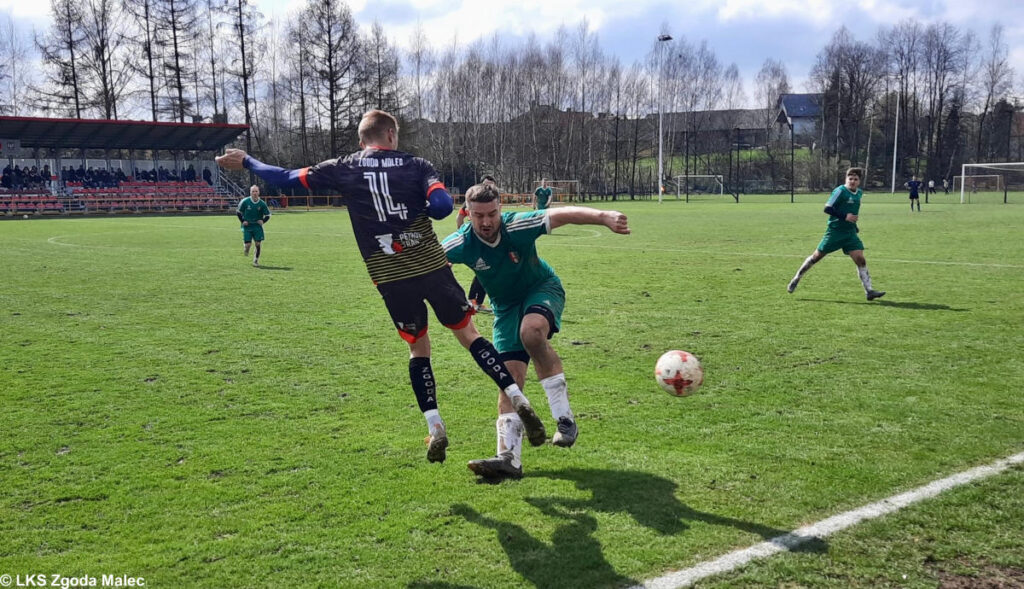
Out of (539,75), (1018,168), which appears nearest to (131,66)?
(539,75)

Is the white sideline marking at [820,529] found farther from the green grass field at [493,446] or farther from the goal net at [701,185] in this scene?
the goal net at [701,185]

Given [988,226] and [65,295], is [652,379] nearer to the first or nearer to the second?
[65,295]

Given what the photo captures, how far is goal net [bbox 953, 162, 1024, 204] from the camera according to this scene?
153 ft

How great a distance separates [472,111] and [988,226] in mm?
55674

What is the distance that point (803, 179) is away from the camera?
3135 inches

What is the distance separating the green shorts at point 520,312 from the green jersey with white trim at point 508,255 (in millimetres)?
58

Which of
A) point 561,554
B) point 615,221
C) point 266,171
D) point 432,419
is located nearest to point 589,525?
point 561,554

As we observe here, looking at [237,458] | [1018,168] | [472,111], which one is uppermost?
[472,111]

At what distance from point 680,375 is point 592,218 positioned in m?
1.49

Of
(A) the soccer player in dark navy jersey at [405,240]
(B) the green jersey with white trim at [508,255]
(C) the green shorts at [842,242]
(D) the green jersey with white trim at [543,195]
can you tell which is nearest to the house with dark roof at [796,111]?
(D) the green jersey with white trim at [543,195]

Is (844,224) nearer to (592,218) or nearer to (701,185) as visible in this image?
(592,218)

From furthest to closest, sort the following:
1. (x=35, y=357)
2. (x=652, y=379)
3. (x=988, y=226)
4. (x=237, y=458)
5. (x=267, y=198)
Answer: (x=267, y=198)
(x=988, y=226)
(x=35, y=357)
(x=652, y=379)
(x=237, y=458)

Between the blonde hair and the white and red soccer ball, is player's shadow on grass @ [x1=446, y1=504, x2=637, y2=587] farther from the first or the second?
the blonde hair

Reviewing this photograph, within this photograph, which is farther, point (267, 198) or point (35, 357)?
point (267, 198)
